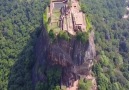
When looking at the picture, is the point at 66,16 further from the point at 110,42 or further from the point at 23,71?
the point at 110,42

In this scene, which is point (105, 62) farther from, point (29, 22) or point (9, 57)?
point (29, 22)

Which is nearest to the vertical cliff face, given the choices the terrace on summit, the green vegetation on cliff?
the terrace on summit

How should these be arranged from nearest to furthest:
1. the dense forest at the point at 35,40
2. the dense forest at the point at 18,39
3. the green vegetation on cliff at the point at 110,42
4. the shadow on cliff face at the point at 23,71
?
1. the green vegetation on cliff at the point at 110,42
2. the dense forest at the point at 35,40
3. the shadow on cliff face at the point at 23,71
4. the dense forest at the point at 18,39

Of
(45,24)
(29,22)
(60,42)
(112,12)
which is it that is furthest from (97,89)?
(112,12)

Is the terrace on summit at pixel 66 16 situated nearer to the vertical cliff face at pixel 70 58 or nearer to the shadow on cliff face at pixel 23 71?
the vertical cliff face at pixel 70 58

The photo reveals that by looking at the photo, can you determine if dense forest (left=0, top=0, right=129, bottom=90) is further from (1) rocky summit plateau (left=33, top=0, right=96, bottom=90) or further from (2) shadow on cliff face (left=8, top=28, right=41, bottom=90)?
(1) rocky summit plateau (left=33, top=0, right=96, bottom=90)

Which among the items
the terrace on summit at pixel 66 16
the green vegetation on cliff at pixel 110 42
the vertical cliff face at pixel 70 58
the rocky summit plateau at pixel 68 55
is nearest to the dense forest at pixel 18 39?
the rocky summit plateau at pixel 68 55

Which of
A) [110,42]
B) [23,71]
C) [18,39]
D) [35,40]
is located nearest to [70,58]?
[23,71]
